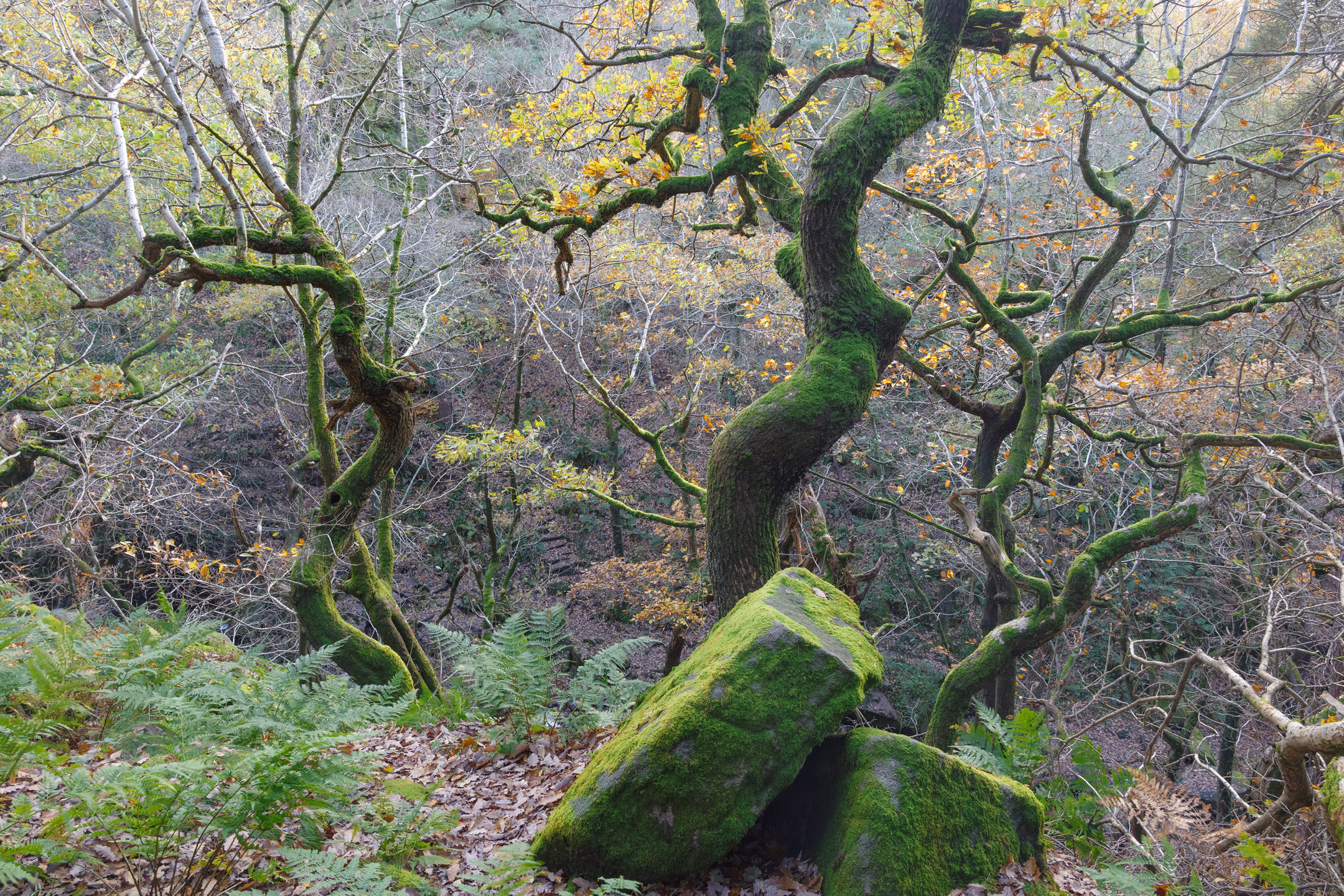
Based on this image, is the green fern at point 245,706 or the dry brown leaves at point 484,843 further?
the green fern at point 245,706

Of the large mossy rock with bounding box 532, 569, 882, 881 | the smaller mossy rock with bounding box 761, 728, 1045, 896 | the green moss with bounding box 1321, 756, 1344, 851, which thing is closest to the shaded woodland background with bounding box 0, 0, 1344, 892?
the green moss with bounding box 1321, 756, 1344, 851

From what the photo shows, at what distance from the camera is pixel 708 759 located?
326 centimetres

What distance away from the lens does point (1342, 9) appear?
718 cm

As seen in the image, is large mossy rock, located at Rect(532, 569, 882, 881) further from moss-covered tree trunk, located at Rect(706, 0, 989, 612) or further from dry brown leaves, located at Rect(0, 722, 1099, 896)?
moss-covered tree trunk, located at Rect(706, 0, 989, 612)

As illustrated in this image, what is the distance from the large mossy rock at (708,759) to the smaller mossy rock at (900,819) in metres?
0.36

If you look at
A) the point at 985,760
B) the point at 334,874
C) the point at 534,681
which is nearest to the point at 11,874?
the point at 334,874

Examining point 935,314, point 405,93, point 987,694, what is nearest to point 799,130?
point 405,93

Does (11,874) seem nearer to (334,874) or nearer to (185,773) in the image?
(185,773)

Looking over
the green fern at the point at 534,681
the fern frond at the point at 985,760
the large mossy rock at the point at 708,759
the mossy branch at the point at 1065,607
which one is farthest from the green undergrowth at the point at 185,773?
the mossy branch at the point at 1065,607

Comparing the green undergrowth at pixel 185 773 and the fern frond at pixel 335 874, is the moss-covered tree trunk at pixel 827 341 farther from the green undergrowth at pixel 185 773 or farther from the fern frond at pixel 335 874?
the fern frond at pixel 335 874

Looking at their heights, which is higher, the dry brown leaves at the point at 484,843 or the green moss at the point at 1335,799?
the green moss at the point at 1335,799

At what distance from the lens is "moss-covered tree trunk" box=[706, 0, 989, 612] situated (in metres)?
4.88

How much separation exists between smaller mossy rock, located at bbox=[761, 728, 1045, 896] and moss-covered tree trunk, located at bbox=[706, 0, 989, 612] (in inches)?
65.6

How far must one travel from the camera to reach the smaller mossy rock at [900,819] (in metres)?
3.27
